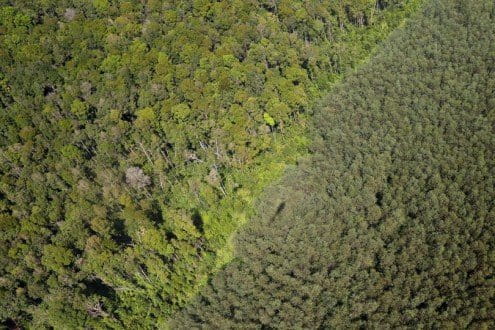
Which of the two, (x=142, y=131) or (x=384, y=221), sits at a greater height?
(x=384, y=221)

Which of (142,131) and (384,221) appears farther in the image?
(142,131)

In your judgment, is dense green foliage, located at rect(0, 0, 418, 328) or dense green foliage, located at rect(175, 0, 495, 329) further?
dense green foliage, located at rect(0, 0, 418, 328)

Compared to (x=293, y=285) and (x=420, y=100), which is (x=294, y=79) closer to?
(x=420, y=100)

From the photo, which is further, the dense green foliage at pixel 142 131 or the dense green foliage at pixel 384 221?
the dense green foliage at pixel 142 131

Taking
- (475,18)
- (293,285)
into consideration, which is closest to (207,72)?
(293,285)
